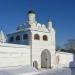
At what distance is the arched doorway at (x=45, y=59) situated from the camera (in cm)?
2559

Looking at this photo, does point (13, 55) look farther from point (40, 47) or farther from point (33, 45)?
point (40, 47)

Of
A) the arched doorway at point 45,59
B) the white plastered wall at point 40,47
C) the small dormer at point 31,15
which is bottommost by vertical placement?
the arched doorway at point 45,59

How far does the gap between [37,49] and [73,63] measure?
2194cm

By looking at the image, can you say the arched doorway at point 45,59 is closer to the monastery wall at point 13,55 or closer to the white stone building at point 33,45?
the white stone building at point 33,45

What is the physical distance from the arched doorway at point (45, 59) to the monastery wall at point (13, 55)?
273cm

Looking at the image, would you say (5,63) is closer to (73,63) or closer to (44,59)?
(44,59)

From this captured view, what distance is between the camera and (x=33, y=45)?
2428cm

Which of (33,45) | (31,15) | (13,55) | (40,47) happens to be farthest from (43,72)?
(31,15)

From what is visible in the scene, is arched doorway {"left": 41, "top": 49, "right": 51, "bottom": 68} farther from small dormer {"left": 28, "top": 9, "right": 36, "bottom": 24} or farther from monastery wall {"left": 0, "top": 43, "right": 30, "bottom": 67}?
small dormer {"left": 28, "top": 9, "right": 36, "bottom": 24}

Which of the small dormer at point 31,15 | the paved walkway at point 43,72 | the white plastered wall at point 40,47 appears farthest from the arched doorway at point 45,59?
the paved walkway at point 43,72

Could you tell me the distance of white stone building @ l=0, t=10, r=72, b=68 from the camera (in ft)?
73.0

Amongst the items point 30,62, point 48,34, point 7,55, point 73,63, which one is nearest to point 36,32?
point 48,34

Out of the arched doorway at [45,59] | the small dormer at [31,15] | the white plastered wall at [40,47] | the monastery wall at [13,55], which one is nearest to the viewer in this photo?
the monastery wall at [13,55]

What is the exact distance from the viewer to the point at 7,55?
20859 millimetres
